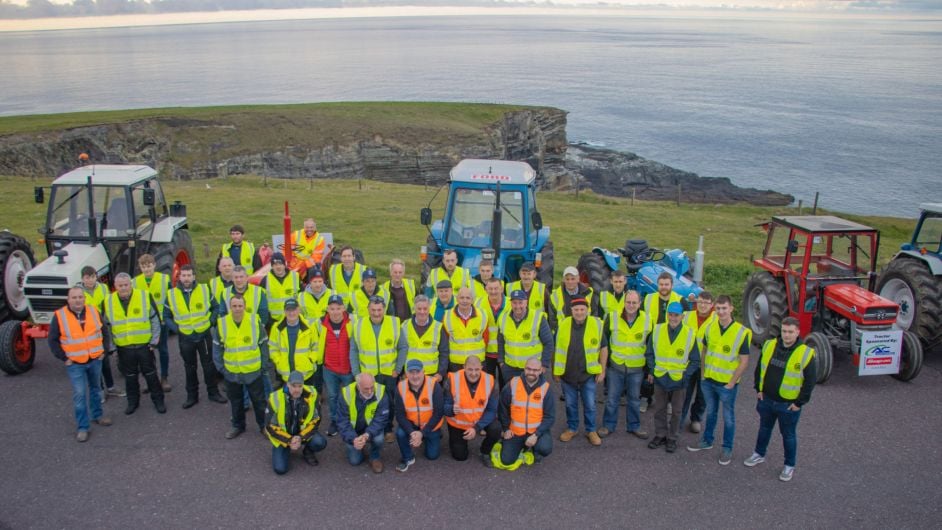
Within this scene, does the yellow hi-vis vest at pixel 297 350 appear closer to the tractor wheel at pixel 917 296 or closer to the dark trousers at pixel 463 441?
the dark trousers at pixel 463 441

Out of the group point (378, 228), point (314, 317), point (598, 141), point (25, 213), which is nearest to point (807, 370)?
point (314, 317)

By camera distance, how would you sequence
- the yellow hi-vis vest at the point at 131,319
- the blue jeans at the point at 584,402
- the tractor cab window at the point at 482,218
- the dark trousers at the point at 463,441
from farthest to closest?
the tractor cab window at the point at 482,218, the yellow hi-vis vest at the point at 131,319, the blue jeans at the point at 584,402, the dark trousers at the point at 463,441

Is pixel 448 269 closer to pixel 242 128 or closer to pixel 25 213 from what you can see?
pixel 25 213

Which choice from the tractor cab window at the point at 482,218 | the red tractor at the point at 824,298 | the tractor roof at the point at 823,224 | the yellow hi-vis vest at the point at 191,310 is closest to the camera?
the yellow hi-vis vest at the point at 191,310

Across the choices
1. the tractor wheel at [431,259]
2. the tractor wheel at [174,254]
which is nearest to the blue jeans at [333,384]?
the tractor wheel at [431,259]

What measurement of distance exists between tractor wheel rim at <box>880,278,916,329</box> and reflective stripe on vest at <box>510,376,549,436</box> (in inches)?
237

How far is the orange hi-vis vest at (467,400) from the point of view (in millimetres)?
7125

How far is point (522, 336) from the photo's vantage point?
7.73 metres

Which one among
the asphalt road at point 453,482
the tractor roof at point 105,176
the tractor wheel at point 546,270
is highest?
the tractor roof at point 105,176

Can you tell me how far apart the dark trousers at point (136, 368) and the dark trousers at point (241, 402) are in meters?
1.15

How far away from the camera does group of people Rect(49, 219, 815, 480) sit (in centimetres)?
704

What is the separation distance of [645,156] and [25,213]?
4608 centimetres

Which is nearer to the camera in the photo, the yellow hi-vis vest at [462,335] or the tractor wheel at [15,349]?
the yellow hi-vis vest at [462,335]

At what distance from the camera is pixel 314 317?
874cm
